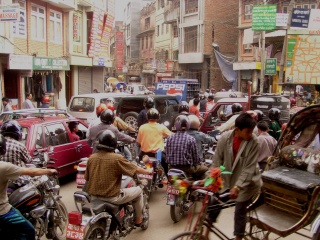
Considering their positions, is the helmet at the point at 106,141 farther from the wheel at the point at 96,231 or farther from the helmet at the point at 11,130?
the helmet at the point at 11,130

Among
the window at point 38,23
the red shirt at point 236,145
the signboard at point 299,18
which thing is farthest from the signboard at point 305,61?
the window at point 38,23

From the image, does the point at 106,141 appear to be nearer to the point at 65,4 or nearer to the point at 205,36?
the point at 65,4

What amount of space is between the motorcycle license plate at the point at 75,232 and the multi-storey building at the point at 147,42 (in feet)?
142

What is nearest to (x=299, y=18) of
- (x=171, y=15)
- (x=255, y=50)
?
(x=255, y=50)

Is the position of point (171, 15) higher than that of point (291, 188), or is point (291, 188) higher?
point (171, 15)

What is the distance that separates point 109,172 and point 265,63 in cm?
1592

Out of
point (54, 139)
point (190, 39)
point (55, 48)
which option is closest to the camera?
point (54, 139)

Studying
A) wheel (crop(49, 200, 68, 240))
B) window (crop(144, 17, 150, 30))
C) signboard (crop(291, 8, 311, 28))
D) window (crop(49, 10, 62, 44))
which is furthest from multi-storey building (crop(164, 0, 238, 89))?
wheel (crop(49, 200, 68, 240))

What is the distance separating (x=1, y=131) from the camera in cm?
538

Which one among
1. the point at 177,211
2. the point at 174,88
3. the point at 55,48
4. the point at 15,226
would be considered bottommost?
the point at 177,211

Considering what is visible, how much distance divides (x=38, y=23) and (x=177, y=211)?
15436mm

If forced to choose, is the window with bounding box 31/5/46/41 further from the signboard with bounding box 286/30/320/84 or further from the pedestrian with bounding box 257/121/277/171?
the pedestrian with bounding box 257/121/277/171

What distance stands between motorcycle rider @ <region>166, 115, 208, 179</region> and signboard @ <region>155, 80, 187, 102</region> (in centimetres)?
1304

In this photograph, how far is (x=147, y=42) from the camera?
173ft
